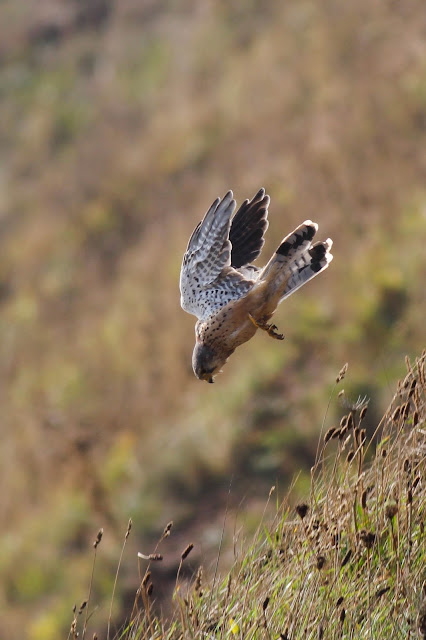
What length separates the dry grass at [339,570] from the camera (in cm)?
299

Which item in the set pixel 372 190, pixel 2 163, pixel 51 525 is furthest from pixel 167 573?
pixel 2 163

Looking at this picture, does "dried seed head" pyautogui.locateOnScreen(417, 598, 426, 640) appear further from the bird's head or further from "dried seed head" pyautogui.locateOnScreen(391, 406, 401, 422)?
the bird's head

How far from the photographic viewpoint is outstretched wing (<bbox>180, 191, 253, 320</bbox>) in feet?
18.8

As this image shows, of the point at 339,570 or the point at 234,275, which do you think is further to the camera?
the point at 234,275

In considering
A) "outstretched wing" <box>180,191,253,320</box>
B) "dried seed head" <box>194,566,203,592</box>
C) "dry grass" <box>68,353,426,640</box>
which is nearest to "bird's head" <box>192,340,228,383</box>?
"outstretched wing" <box>180,191,253,320</box>

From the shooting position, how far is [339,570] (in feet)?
9.88

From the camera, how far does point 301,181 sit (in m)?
12.4

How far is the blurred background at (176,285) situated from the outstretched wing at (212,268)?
95 centimetres

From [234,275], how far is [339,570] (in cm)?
307

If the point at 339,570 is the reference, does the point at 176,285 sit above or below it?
above

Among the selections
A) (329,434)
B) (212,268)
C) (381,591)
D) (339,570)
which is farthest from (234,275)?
(381,591)

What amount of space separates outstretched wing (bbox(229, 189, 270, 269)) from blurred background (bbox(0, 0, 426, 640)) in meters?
1.09

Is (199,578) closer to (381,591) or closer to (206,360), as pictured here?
(381,591)

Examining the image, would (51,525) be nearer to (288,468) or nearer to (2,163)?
(288,468)
